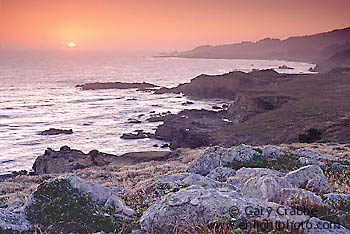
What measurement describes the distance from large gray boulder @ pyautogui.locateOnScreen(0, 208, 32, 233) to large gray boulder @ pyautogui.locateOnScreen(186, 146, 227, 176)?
25.6 feet

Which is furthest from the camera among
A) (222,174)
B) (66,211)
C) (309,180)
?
(222,174)

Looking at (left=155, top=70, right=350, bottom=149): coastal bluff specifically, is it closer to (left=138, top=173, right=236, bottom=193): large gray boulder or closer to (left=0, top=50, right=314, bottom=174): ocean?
(left=0, top=50, right=314, bottom=174): ocean

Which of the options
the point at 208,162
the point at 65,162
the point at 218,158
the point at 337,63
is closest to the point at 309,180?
the point at 218,158

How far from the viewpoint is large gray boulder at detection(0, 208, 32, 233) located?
6191mm

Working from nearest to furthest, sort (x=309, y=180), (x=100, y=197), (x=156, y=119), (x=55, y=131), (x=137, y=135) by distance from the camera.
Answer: (x=100, y=197) → (x=309, y=180) → (x=137, y=135) → (x=55, y=131) → (x=156, y=119)

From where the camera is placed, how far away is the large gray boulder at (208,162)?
13.4 meters

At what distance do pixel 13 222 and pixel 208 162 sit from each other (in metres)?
8.46

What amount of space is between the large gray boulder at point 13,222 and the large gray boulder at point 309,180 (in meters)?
6.82

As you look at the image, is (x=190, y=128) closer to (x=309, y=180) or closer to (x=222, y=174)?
(x=222, y=174)

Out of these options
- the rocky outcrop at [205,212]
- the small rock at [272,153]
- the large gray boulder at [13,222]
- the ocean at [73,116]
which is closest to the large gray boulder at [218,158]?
the small rock at [272,153]

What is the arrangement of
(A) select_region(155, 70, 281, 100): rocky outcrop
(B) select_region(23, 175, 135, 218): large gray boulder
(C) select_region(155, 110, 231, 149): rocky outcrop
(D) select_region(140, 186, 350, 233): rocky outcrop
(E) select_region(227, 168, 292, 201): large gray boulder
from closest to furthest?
(D) select_region(140, 186, 350, 233): rocky outcrop, (E) select_region(227, 168, 292, 201): large gray boulder, (B) select_region(23, 175, 135, 218): large gray boulder, (C) select_region(155, 110, 231, 149): rocky outcrop, (A) select_region(155, 70, 281, 100): rocky outcrop

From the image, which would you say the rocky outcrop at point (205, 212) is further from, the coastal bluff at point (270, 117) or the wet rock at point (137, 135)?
the wet rock at point (137, 135)

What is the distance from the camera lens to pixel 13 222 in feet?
21.4

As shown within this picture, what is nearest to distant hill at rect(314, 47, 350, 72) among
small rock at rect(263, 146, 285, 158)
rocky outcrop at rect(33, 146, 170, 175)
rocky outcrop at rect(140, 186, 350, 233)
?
rocky outcrop at rect(33, 146, 170, 175)
